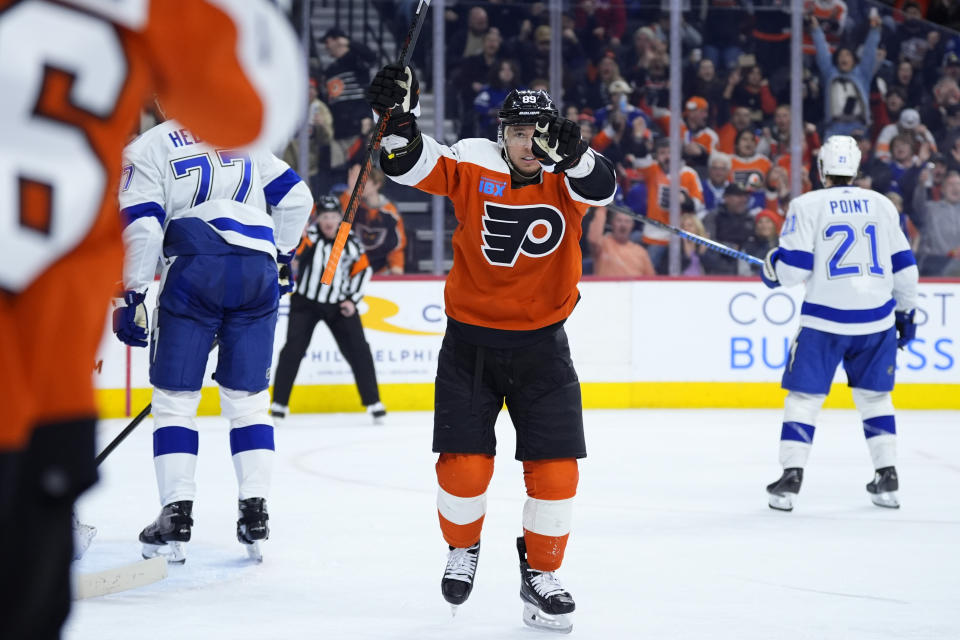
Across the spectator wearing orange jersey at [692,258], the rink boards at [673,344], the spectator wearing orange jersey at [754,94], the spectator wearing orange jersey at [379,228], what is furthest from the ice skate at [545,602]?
the spectator wearing orange jersey at [754,94]

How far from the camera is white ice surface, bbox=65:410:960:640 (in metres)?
2.80

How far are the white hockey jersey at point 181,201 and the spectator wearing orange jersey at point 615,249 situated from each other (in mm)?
4650

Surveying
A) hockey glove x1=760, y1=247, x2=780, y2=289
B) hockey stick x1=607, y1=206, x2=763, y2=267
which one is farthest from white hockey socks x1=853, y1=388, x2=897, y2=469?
hockey stick x1=607, y1=206, x2=763, y2=267

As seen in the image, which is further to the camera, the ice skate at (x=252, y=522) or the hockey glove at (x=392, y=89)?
the ice skate at (x=252, y=522)

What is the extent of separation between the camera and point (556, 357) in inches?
113

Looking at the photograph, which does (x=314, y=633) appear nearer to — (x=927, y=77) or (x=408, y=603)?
(x=408, y=603)

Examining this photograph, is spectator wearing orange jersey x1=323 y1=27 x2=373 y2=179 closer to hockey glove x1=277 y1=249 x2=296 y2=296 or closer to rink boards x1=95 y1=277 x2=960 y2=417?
rink boards x1=95 y1=277 x2=960 y2=417

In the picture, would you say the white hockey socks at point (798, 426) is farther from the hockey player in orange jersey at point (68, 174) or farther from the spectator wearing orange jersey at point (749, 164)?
the spectator wearing orange jersey at point (749, 164)

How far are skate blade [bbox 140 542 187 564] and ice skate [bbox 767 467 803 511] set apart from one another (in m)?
2.08

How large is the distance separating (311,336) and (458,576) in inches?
169

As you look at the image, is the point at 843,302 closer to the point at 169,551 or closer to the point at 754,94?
the point at 169,551

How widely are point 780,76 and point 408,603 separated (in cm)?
636

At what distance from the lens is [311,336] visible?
700 centimetres

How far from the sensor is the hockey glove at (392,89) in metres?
2.70
